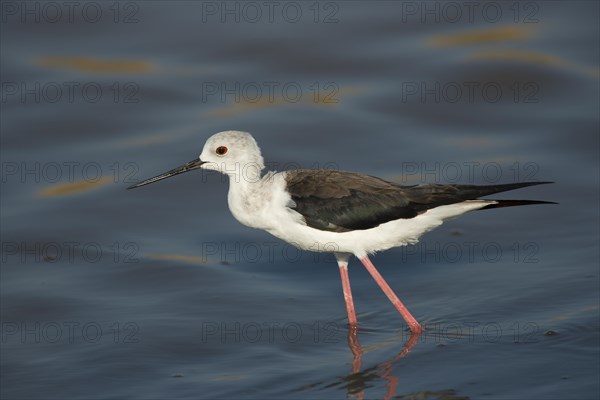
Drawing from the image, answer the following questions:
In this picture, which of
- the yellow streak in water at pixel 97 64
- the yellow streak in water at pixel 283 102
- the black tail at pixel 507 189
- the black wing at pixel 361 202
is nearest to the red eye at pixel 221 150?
the black wing at pixel 361 202

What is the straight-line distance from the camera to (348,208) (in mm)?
8727

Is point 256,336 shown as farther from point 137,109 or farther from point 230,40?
point 230,40

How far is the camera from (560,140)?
40.7 ft

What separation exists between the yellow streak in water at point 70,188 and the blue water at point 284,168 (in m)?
0.03

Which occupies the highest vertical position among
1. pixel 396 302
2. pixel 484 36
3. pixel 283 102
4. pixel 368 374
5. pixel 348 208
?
pixel 484 36

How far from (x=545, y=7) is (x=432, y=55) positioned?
76.0 inches

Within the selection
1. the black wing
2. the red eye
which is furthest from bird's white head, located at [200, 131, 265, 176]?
the black wing

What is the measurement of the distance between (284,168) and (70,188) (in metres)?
2.30

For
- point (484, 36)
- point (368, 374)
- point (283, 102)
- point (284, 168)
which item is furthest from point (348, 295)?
point (484, 36)

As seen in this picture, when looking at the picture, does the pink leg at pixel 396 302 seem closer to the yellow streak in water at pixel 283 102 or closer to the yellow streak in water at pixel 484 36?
the yellow streak in water at pixel 283 102

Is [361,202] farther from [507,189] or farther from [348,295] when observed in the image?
[507,189]

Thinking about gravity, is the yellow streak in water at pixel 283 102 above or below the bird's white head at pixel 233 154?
above

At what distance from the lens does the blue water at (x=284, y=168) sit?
8.02 m

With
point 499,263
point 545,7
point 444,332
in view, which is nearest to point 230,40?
point 545,7
